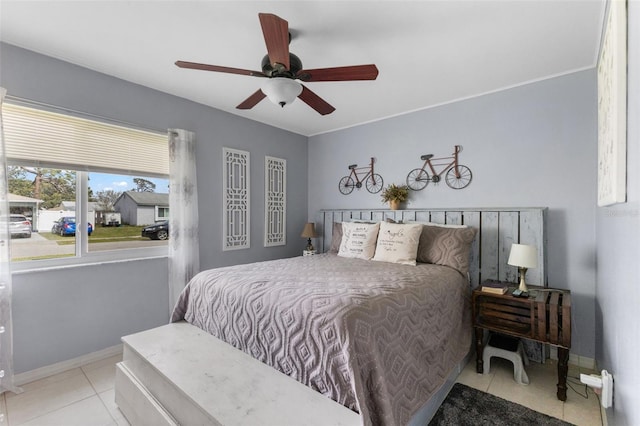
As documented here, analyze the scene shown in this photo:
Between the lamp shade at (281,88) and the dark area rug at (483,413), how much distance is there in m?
2.28

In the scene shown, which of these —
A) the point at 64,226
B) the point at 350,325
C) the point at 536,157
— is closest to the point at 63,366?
the point at 64,226

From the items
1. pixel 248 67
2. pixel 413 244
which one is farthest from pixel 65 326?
pixel 413 244

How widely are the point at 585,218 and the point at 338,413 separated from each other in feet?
8.67

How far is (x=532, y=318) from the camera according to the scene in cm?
211

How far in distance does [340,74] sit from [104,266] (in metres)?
2.66

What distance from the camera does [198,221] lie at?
10.5ft

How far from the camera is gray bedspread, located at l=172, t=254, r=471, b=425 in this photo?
130cm

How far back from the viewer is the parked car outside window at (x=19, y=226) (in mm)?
2211

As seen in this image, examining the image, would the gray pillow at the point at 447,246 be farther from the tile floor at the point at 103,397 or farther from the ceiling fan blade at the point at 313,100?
the ceiling fan blade at the point at 313,100

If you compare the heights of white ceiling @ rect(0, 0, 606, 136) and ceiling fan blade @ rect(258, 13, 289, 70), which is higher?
white ceiling @ rect(0, 0, 606, 136)

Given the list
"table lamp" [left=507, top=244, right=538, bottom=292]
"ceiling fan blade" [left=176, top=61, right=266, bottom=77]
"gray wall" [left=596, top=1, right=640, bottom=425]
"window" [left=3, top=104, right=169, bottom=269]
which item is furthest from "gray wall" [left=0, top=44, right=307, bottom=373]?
"gray wall" [left=596, top=1, right=640, bottom=425]

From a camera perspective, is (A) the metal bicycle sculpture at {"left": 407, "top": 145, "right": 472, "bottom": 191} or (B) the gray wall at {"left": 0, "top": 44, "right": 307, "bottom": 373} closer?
(B) the gray wall at {"left": 0, "top": 44, "right": 307, "bottom": 373}

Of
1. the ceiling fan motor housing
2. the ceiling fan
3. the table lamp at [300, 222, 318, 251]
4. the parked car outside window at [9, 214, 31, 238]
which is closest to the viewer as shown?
the ceiling fan

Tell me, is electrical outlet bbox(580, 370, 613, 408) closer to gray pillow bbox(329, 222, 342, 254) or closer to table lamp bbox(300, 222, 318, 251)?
gray pillow bbox(329, 222, 342, 254)
